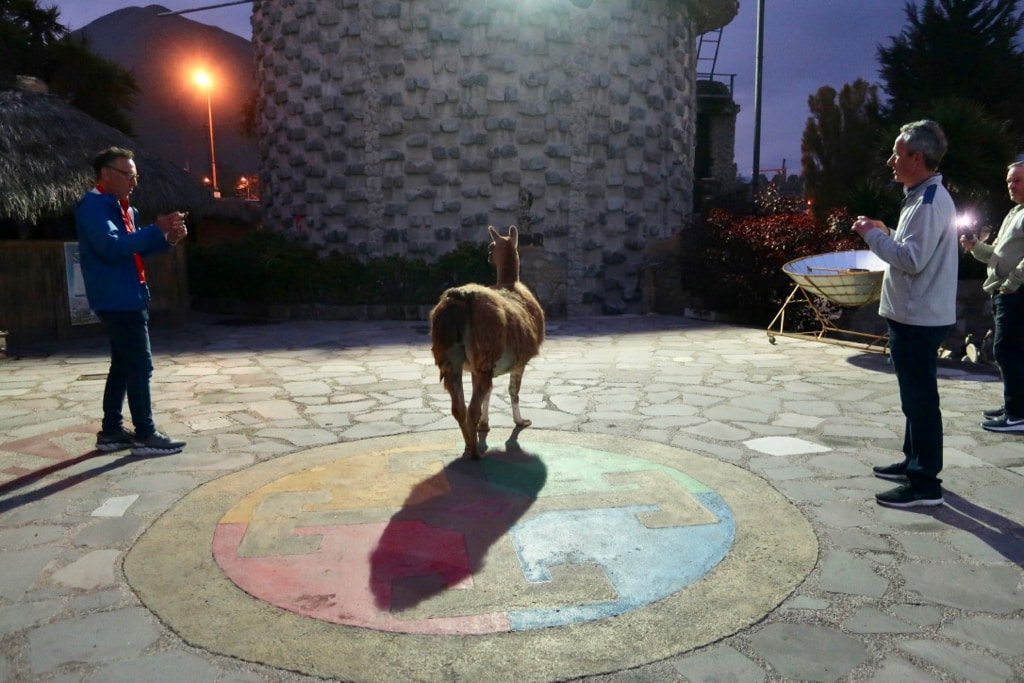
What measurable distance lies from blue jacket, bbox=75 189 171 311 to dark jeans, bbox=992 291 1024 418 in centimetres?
613

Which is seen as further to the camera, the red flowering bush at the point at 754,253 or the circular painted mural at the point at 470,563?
the red flowering bush at the point at 754,253

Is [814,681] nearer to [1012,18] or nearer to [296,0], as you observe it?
[296,0]

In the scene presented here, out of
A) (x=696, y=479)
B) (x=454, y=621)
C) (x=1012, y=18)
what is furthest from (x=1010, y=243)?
(x=1012, y=18)

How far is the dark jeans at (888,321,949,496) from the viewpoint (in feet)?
12.5

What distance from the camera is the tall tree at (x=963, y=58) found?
2327 centimetres

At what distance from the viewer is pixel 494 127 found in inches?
541

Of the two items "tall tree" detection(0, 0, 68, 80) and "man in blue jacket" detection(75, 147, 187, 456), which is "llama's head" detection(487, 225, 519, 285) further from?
Answer: "tall tree" detection(0, 0, 68, 80)

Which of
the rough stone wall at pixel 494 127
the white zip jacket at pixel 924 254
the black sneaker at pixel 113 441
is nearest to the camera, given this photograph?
the white zip jacket at pixel 924 254

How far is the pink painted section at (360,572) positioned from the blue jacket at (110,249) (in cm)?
210

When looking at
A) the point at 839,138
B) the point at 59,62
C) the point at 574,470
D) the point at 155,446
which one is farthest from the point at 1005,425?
the point at 839,138

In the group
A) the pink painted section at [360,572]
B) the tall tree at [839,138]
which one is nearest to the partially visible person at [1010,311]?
the pink painted section at [360,572]

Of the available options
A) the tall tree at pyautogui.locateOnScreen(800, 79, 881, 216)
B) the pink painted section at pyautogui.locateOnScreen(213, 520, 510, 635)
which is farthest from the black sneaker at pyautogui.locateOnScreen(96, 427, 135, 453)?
the tall tree at pyautogui.locateOnScreen(800, 79, 881, 216)

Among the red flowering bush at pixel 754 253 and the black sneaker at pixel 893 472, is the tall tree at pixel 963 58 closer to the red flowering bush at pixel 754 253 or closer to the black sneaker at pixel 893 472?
the red flowering bush at pixel 754 253

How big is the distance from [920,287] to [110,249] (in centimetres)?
491
